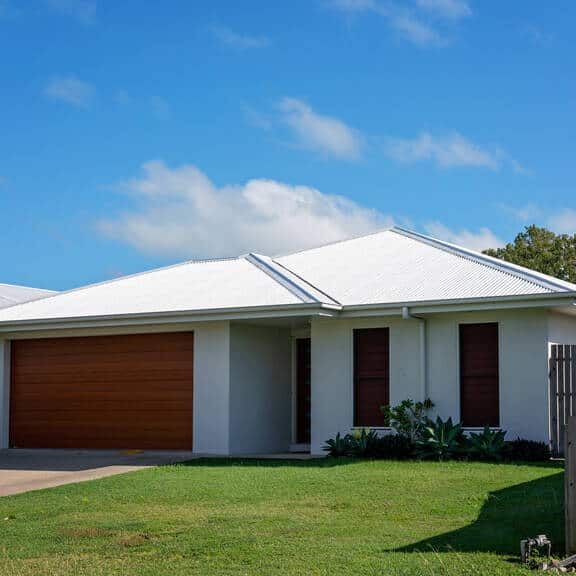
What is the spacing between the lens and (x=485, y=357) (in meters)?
18.9

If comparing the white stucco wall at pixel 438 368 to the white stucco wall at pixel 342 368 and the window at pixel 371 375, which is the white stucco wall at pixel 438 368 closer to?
the white stucco wall at pixel 342 368

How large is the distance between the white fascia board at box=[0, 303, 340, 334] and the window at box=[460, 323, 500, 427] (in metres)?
2.63

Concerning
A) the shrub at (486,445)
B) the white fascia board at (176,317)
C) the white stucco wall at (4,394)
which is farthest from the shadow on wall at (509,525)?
the white stucco wall at (4,394)

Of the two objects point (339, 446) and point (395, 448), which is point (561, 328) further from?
point (339, 446)

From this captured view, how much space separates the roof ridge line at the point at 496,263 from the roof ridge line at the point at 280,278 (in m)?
3.56

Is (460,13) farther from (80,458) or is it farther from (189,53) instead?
(80,458)

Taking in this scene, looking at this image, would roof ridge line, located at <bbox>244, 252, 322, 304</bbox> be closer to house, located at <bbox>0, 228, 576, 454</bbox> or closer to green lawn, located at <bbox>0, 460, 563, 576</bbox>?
house, located at <bbox>0, 228, 576, 454</bbox>

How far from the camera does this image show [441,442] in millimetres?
17828

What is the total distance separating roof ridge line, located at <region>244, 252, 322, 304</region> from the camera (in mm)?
19156

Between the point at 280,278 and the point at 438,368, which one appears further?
the point at 280,278

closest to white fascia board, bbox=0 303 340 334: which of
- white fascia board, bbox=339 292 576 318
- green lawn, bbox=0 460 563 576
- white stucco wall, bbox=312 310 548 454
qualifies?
white fascia board, bbox=339 292 576 318

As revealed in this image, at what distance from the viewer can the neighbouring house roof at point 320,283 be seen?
18969mm

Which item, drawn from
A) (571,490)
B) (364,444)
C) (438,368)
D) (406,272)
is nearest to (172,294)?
(406,272)

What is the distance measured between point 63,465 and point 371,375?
6.26 meters
